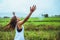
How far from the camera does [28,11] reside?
2.39 metres

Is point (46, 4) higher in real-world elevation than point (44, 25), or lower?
higher

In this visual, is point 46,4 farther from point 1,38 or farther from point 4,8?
point 1,38

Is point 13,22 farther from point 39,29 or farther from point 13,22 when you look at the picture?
point 39,29

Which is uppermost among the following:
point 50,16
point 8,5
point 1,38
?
point 8,5

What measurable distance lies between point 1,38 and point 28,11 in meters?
0.45

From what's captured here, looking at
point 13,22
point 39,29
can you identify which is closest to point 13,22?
point 13,22

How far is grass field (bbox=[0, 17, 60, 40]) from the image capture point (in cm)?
238

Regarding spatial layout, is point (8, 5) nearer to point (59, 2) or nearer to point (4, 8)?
point (4, 8)

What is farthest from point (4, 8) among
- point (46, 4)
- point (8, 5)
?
point (46, 4)

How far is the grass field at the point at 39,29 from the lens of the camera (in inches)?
93.5

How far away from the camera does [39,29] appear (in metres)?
2.40

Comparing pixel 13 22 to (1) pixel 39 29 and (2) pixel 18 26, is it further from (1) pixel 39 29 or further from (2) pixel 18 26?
(1) pixel 39 29

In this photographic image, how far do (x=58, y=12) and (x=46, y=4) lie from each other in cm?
18

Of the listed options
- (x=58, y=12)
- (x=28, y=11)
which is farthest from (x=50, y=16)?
(x=28, y=11)
